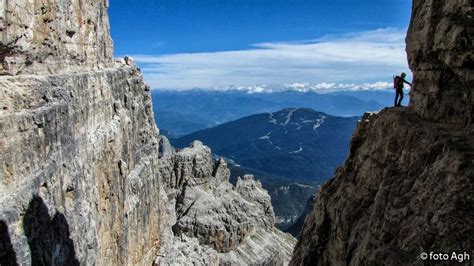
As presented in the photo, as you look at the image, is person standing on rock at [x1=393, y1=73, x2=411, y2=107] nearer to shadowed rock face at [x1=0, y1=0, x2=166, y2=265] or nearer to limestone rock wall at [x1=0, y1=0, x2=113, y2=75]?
shadowed rock face at [x1=0, y1=0, x2=166, y2=265]

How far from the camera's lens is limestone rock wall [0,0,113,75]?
23.1m

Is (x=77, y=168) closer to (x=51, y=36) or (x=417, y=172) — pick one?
(x=51, y=36)

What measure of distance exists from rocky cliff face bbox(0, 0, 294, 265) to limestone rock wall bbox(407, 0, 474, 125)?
58.8 feet

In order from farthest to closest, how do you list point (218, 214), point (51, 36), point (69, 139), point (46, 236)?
point (218, 214), point (51, 36), point (69, 139), point (46, 236)

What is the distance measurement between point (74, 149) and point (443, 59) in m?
21.4

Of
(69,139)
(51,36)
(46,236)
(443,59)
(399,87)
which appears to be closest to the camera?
(443,59)

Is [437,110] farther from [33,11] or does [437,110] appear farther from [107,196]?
[107,196]

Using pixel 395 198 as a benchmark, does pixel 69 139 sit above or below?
above

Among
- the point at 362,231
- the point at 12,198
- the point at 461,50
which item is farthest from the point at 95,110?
the point at 461,50

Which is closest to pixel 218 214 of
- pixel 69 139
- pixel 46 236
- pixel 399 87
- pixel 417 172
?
pixel 69 139

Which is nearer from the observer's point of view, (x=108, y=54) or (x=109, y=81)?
(x=109, y=81)

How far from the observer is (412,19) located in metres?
23.9

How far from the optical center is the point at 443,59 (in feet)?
62.4

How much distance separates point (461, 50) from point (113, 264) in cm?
3088
